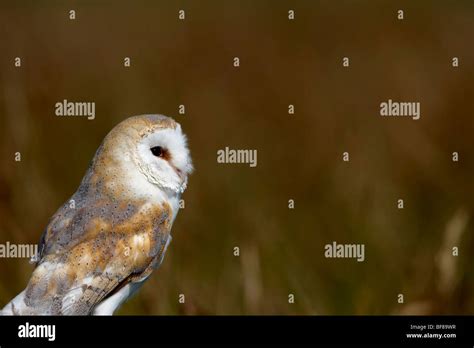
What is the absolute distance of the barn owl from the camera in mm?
5953

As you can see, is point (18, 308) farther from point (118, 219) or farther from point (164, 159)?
point (164, 159)

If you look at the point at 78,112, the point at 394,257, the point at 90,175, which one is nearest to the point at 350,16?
the point at 78,112

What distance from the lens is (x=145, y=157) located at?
6.21 meters

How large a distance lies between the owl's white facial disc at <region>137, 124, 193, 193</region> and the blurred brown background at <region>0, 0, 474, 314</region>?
798mm

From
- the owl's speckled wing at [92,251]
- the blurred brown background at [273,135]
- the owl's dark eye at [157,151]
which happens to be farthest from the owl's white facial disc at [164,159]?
the blurred brown background at [273,135]

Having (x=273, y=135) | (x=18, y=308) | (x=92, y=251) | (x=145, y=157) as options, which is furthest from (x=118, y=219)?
(x=273, y=135)

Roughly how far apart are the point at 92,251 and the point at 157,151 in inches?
26.9

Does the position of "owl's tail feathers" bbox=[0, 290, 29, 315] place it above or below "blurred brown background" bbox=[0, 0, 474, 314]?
below

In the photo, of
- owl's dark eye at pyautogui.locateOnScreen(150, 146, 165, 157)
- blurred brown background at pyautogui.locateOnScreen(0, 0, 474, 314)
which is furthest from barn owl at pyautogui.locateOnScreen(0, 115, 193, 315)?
blurred brown background at pyautogui.locateOnScreen(0, 0, 474, 314)

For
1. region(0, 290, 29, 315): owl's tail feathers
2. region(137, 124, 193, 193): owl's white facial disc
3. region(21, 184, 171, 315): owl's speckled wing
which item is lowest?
region(0, 290, 29, 315): owl's tail feathers

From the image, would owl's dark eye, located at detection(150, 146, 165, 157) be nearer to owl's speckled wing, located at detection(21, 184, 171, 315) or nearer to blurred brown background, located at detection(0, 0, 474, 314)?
owl's speckled wing, located at detection(21, 184, 171, 315)

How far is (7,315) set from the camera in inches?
234

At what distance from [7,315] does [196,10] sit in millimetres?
9278

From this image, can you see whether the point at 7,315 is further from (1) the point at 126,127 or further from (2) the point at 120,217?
(1) the point at 126,127
